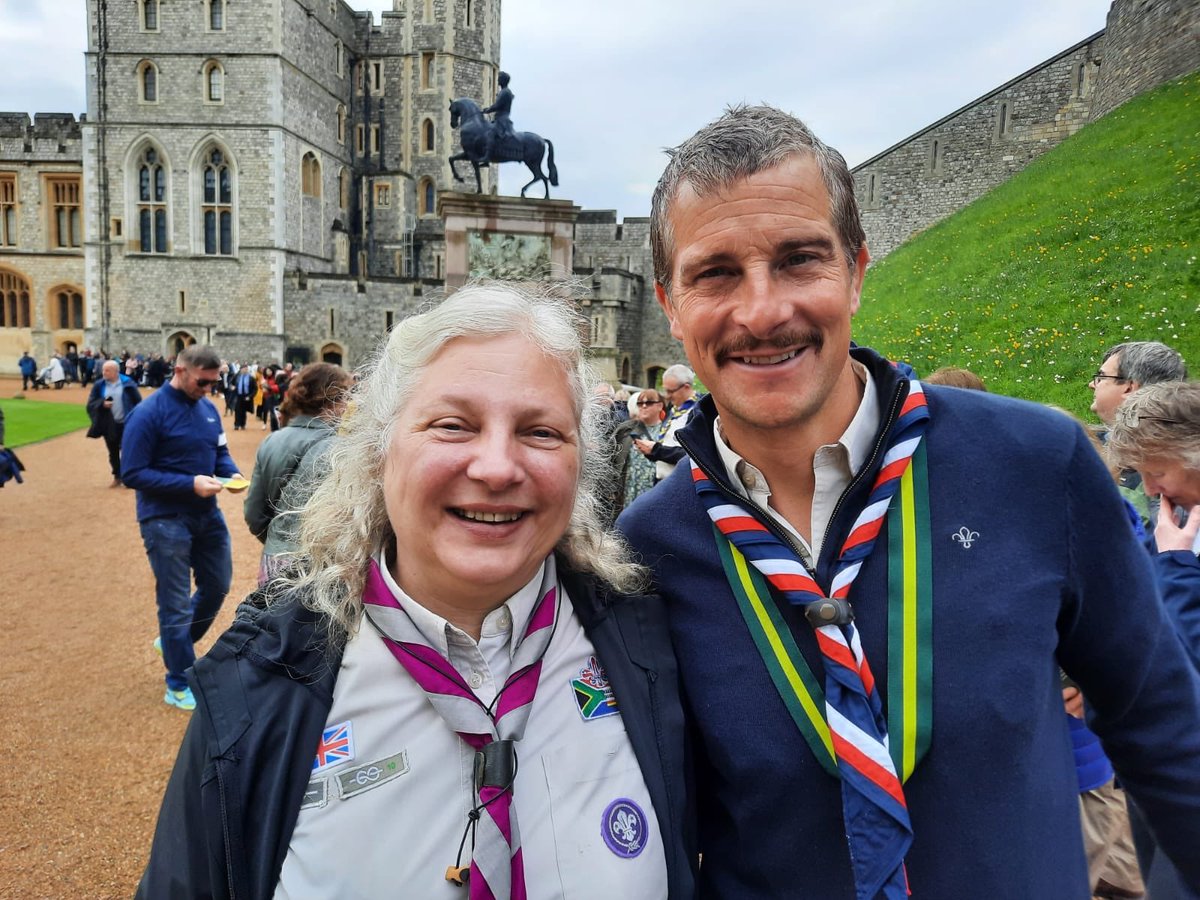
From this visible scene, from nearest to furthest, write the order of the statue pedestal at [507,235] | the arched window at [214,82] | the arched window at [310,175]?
the statue pedestal at [507,235] < the arched window at [214,82] < the arched window at [310,175]

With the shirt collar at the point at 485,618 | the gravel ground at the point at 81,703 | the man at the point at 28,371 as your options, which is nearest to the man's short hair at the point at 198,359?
the gravel ground at the point at 81,703

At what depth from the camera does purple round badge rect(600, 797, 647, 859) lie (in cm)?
133

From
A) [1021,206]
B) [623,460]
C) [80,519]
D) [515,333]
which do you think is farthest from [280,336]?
[515,333]

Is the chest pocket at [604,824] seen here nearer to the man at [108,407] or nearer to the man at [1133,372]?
the man at [1133,372]

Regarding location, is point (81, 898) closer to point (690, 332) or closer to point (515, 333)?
point (515, 333)

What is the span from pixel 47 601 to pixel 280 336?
989 inches

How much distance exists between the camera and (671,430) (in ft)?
14.6

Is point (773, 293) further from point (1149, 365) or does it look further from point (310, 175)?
point (310, 175)

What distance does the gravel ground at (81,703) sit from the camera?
10.7ft

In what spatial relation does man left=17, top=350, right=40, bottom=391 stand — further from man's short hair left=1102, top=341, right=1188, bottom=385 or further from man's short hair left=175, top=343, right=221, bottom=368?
man's short hair left=1102, top=341, right=1188, bottom=385

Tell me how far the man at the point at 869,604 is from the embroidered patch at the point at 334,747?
600 millimetres

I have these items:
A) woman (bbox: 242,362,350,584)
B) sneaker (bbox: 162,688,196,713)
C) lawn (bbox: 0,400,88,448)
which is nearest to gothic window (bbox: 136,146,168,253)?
lawn (bbox: 0,400,88,448)

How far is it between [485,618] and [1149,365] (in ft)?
12.0

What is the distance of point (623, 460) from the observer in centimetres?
543
